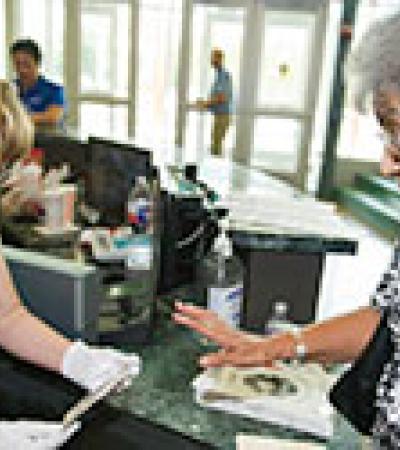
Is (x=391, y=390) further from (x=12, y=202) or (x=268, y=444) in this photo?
(x=12, y=202)

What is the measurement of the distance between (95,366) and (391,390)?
0.57 metres

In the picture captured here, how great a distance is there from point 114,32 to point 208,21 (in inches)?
43.3

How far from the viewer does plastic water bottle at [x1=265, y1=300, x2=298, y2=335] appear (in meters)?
1.60

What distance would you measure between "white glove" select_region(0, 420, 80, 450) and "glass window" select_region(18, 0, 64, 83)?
653 cm

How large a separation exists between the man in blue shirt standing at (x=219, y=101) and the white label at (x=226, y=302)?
18.5 feet

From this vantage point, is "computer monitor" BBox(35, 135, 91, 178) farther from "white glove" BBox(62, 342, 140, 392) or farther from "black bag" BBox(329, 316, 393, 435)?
"black bag" BBox(329, 316, 393, 435)

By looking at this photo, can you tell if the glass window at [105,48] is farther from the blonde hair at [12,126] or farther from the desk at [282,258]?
the blonde hair at [12,126]

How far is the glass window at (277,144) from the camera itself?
7625 mm

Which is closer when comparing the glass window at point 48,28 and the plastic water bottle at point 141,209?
the plastic water bottle at point 141,209

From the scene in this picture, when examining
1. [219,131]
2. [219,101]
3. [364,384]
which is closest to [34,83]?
[219,101]

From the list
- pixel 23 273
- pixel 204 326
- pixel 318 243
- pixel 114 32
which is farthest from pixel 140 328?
pixel 114 32

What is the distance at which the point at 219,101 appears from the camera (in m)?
6.98

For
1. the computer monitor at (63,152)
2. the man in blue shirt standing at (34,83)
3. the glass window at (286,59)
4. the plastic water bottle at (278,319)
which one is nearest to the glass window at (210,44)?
the glass window at (286,59)

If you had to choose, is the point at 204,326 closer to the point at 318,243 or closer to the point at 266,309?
the point at 266,309
